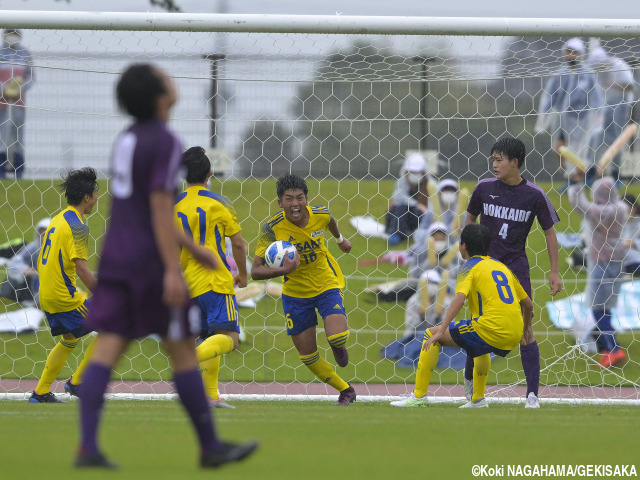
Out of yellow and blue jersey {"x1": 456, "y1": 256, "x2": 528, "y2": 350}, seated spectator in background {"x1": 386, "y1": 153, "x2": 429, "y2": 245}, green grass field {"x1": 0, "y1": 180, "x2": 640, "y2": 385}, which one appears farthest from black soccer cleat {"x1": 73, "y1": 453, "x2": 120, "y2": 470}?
seated spectator in background {"x1": 386, "y1": 153, "x2": 429, "y2": 245}

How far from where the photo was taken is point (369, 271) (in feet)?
34.2

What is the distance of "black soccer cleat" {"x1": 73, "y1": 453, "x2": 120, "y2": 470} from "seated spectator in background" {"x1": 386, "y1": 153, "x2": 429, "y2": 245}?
21.8ft

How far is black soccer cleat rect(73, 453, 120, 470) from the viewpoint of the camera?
334 centimetres

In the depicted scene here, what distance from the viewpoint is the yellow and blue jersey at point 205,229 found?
638cm

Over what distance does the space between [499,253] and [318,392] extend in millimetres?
2614

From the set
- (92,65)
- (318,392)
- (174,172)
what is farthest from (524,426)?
(92,65)

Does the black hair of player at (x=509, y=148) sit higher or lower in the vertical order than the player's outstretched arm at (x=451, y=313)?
higher

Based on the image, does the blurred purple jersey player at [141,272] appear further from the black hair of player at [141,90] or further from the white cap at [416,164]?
the white cap at [416,164]

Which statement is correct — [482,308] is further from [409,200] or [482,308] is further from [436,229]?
[409,200]

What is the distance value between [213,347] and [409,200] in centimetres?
418

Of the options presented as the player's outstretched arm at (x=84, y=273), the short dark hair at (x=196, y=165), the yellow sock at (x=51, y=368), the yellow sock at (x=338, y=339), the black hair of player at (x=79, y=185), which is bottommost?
the yellow sock at (x=51, y=368)

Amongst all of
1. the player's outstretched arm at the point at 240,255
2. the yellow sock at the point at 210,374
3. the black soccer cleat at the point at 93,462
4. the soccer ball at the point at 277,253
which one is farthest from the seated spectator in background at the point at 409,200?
the black soccer cleat at the point at 93,462

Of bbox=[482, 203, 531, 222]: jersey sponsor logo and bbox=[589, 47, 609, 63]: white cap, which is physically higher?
bbox=[589, 47, 609, 63]: white cap

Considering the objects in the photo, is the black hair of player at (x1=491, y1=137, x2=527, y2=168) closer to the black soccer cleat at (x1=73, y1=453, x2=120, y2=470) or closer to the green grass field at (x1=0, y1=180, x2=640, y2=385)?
the green grass field at (x1=0, y1=180, x2=640, y2=385)
